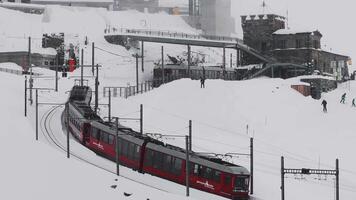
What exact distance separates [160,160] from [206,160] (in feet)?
14.1

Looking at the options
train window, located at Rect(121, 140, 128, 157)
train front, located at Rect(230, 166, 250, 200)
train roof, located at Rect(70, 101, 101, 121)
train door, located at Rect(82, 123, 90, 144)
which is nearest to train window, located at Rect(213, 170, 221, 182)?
train front, located at Rect(230, 166, 250, 200)

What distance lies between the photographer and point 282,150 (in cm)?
6044

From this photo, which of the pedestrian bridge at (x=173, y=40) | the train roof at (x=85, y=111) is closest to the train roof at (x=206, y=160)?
the train roof at (x=85, y=111)

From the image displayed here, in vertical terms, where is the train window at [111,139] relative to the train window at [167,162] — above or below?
above

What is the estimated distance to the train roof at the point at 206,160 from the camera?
135ft

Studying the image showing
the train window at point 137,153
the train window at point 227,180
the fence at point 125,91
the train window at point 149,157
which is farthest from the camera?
the fence at point 125,91

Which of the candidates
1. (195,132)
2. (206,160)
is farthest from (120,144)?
(195,132)

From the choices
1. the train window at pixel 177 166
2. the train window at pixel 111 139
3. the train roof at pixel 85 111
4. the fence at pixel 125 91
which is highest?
the fence at pixel 125 91

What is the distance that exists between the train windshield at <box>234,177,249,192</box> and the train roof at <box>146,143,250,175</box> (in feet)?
1.28

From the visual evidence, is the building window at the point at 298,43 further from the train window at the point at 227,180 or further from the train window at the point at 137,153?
the train window at the point at 227,180

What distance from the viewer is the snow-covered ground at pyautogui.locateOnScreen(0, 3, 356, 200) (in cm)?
4269

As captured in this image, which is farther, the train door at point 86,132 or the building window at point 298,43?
the building window at point 298,43

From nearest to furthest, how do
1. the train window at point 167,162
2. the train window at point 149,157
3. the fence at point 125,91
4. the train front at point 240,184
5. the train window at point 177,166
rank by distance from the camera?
the train front at point 240,184 < the train window at point 177,166 < the train window at point 167,162 < the train window at point 149,157 < the fence at point 125,91

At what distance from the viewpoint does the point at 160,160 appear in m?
45.5
